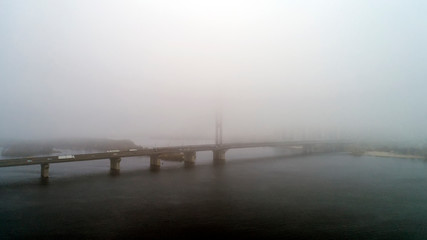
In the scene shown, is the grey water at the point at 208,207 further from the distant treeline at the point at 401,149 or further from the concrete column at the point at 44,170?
the distant treeline at the point at 401,149

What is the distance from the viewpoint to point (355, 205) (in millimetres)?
22281

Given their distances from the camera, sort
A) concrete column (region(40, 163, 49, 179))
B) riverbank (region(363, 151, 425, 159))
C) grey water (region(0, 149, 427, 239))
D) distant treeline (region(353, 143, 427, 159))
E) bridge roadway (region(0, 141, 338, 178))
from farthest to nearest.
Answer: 1. distant treeline (region(353, 143, 427, 159))
2. riverbank (region(363, 151, 425, 159))
3. concrete column (region(40, 163, 49, 179))
4. bridge roadway (region(0, 141, 338, 178))
5. grey water (region(0, 149, 427, 239))

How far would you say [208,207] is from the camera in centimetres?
2103

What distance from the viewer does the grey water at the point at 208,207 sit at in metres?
16.2

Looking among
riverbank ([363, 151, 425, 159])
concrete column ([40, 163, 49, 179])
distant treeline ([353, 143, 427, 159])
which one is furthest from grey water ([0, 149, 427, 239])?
distant treeline ([353, 143, 427, 159])

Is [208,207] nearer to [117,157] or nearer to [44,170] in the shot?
[44,170]

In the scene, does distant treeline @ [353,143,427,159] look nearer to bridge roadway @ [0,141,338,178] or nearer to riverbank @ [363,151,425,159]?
riverbank @ [363,151,425,159]

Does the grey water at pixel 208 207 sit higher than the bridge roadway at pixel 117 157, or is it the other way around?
the bridge roadway at pixel 117 157

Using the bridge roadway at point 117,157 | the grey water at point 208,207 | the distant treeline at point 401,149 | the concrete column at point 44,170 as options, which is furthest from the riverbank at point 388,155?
the concrete column at point 44,170

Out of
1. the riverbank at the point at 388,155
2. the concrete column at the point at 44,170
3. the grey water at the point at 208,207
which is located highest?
the concrete column at the point at 44,170

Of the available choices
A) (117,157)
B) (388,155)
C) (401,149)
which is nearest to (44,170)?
(117,157)

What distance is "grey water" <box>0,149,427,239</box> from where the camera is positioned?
16203mm

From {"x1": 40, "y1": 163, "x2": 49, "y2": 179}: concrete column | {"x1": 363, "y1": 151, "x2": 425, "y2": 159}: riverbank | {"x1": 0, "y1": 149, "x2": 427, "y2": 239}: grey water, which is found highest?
{"x1": 40, "y1": 163, "x2": 49, "y2": 179}: concrete column

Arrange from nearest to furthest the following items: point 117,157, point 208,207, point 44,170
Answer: point 208,207
point 44,170
point 117,157
